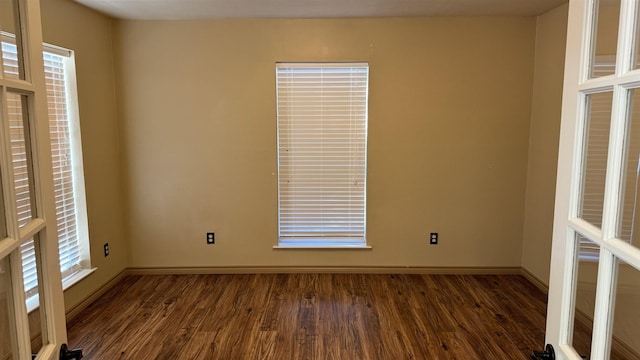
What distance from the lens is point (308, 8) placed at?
10.8ft

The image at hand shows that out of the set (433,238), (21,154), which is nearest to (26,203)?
(21,154)

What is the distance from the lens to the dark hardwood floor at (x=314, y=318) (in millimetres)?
2621

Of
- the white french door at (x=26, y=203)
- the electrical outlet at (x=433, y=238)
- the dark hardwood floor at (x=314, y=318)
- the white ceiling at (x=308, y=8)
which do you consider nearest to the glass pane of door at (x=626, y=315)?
the white french door at (x=26, y=203)

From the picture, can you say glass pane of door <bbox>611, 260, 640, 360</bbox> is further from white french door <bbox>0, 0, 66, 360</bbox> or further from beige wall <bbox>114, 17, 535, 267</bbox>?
beige wall <bbox>114, 17, 535, 267</bbox>

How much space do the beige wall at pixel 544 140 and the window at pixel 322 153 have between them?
5.23ft

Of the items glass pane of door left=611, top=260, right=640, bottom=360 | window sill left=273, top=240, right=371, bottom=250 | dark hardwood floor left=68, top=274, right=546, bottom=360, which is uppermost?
glass pane of door left=611, top=260, right=640, bottom=360

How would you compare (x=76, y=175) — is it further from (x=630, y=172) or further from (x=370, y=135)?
(x=630, y=172)

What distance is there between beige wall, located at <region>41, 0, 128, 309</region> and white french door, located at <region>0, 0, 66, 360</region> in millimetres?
2331

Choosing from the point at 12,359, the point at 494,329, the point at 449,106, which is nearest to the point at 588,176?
the point at 12,359

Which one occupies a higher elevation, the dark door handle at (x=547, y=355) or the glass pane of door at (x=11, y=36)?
the glass pane of door at (x=11, y=36)

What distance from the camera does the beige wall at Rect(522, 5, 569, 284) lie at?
3275 mm

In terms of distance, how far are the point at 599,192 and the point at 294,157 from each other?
310cm

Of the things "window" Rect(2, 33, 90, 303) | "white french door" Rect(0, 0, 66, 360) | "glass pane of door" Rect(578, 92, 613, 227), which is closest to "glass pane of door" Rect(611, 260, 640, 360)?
"glass pane of door" Rect(578, 92, 613, 227)

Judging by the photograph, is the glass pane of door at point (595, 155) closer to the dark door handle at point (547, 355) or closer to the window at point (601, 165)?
the window at point (601, 165)
